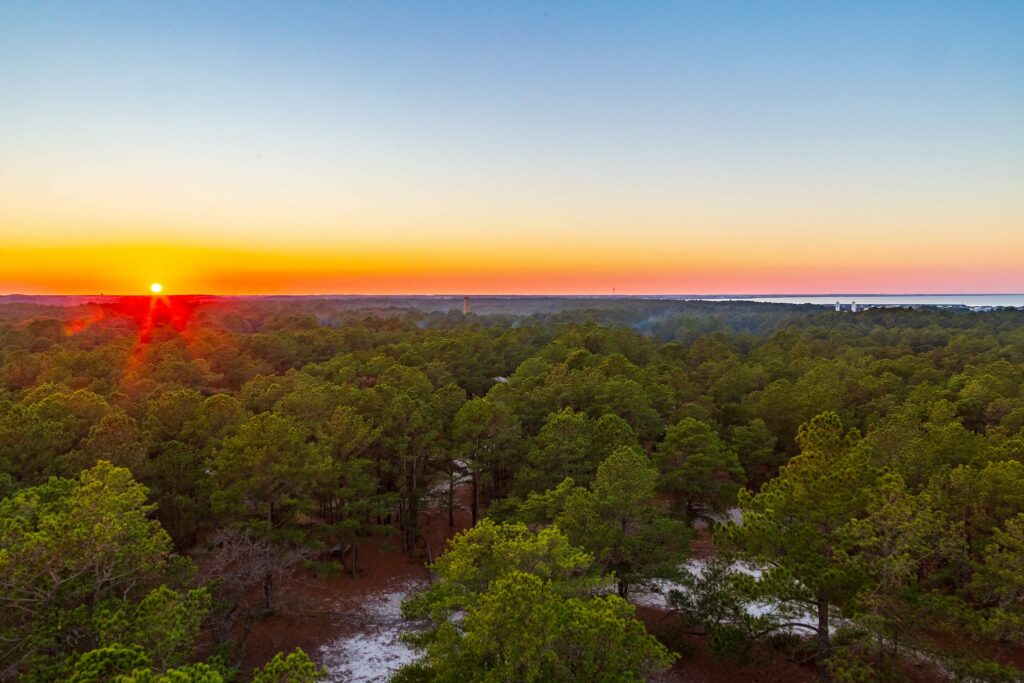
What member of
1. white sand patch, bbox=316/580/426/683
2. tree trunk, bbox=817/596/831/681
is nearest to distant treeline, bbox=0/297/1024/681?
tree trunk, bbox=817/596/831/681

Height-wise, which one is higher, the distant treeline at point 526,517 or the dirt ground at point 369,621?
A: the distant treeline at point 526,517

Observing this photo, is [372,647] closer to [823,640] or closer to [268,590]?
[268,590]

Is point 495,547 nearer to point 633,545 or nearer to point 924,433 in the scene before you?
point 633,545

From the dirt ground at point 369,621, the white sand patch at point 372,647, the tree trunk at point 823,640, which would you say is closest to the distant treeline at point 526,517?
the tree trunk at point 823,640

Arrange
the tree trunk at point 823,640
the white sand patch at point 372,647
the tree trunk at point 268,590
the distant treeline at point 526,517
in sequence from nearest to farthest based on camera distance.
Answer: the distant treeline at point 526,517 → the tree trunk at point 823,640 → the white sand patch at point 372,647 → the tree trunk at point 268,590

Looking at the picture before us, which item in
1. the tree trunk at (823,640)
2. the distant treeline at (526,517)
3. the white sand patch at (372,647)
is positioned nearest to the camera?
the distant treeline at (526,517)

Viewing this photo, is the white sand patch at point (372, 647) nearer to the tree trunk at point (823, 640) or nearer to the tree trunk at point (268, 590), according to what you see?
the tree trunk at point (268, 590)

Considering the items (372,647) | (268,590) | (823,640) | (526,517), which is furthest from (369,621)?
(823,640)
